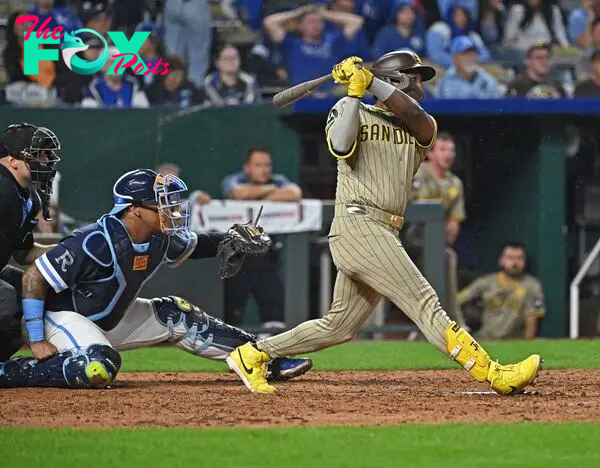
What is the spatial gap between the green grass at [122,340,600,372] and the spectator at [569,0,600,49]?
4.40m

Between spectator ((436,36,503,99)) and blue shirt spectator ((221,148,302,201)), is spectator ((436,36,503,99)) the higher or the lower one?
the higher one

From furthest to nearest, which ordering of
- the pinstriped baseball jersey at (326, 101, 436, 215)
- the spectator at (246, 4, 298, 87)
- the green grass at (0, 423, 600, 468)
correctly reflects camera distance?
the spectator at (246, 4, 298, 87) → the pinstriped baseball jersey at (326, 101, 436, 215) → the green grass at (0, 423, 600, 468)

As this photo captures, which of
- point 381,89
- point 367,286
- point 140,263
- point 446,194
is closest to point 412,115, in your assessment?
point 381,89

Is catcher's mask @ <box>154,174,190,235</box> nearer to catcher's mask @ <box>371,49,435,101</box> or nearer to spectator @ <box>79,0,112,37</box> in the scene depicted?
catcher's mask @ <box>371,49,435,101</box>

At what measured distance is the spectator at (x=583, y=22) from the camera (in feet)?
46.1

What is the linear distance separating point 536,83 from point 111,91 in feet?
13.1

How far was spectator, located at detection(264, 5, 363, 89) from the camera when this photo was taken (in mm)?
12945

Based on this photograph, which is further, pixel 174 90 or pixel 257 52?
pixel 257 52

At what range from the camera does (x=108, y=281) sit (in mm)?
6691

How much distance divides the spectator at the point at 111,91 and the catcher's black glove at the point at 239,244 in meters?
5.74

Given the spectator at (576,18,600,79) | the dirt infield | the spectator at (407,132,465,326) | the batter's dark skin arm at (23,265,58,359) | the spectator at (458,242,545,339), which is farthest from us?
the spectator at (576,18,600,79)

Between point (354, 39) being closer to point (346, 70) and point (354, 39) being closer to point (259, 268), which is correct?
point (259, 268)

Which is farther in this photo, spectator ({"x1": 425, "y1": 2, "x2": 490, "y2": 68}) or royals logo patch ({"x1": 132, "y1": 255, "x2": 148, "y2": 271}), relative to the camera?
spectator ({"x1": 425, "y1": 2, "x2": 490, "y2": 68})

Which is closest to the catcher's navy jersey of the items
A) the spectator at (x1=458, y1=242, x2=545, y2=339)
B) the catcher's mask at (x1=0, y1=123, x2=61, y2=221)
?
the catcher's mask at (x1=0, y1=123, x2=61, y2=221)
